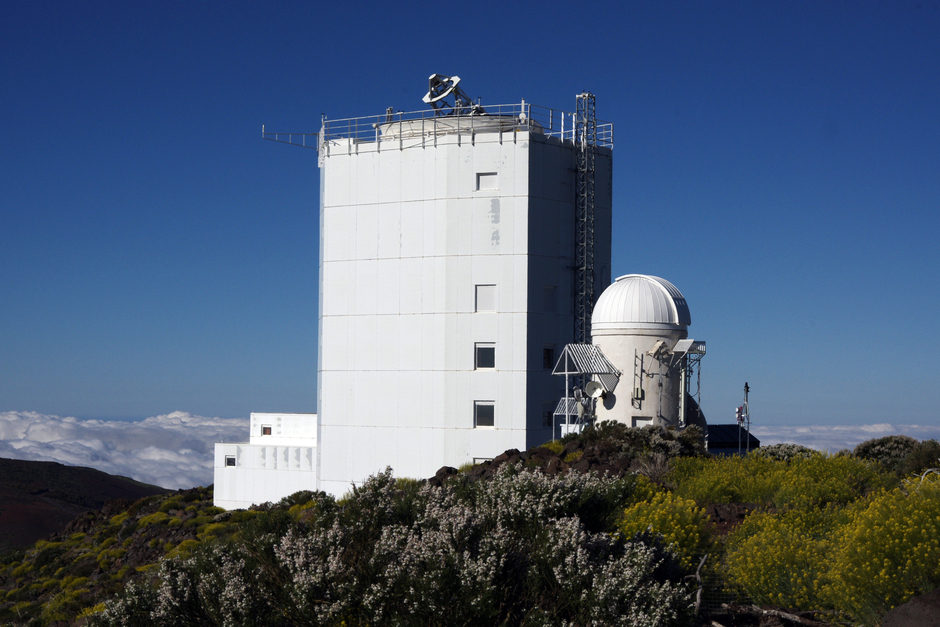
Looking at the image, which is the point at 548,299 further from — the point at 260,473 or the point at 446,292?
the point at 260,473

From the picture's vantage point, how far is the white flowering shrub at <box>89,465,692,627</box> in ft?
26.7

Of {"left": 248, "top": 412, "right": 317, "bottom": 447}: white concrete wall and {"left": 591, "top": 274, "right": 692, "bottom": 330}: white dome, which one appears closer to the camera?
{"left": 591, "top": 274, "right": 692, "bottom": 330}: white dome

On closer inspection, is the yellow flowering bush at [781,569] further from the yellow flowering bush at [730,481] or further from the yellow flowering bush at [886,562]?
the yellow flowering bush at [730,481]

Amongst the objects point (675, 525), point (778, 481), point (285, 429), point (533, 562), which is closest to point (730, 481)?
point (778, 481)

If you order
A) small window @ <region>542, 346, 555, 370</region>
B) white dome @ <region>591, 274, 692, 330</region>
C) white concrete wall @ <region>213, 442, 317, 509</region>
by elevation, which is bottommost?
white concrete wall @ <region>213, 442, 317, 509</region>

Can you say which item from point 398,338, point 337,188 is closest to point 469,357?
point 398,338

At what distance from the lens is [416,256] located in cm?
3281

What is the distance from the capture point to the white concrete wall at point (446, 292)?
32.0 m

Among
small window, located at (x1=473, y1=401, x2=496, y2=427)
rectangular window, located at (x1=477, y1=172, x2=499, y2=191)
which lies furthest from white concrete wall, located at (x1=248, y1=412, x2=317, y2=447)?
rectangular window, located at (x1=477, y1=172, x2=499, y2=191)

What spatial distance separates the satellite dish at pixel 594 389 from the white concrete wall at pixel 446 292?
16.8ft

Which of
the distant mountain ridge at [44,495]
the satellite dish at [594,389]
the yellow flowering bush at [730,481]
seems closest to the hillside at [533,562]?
the yellow flowering bush at [730,481]

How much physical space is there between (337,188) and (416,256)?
16.3ft

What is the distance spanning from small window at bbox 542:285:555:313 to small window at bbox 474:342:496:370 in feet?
8.99

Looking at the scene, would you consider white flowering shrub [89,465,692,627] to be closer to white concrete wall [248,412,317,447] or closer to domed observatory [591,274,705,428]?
domed observatory [591,274,705,428]
